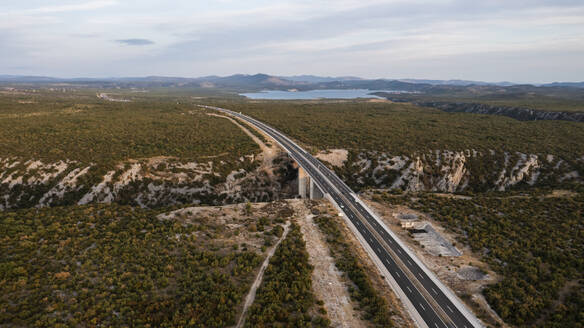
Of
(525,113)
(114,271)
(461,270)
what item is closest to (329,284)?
(461,270)

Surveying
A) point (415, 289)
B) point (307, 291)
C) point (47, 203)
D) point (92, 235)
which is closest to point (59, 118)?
point (47, 203)

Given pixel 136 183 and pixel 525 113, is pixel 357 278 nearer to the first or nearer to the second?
pixel 136 183

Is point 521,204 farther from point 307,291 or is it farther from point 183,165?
point 183,165

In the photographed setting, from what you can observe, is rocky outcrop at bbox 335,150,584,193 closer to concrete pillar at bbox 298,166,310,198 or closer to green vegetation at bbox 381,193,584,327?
concrete pillar at bbox 298,166,310,198

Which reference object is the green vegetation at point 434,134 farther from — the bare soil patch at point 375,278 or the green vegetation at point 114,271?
the green vegetation at point 114,271

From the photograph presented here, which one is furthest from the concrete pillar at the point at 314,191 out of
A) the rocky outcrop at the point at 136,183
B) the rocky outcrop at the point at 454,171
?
the rocky outcrop at the point at 454,171

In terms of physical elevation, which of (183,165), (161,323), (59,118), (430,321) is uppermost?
(59,118)

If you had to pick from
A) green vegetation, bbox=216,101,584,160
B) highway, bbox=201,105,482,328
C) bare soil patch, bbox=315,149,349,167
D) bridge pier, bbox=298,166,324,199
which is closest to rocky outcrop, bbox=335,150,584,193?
bare soil patch, bbox=315,149,349,167
